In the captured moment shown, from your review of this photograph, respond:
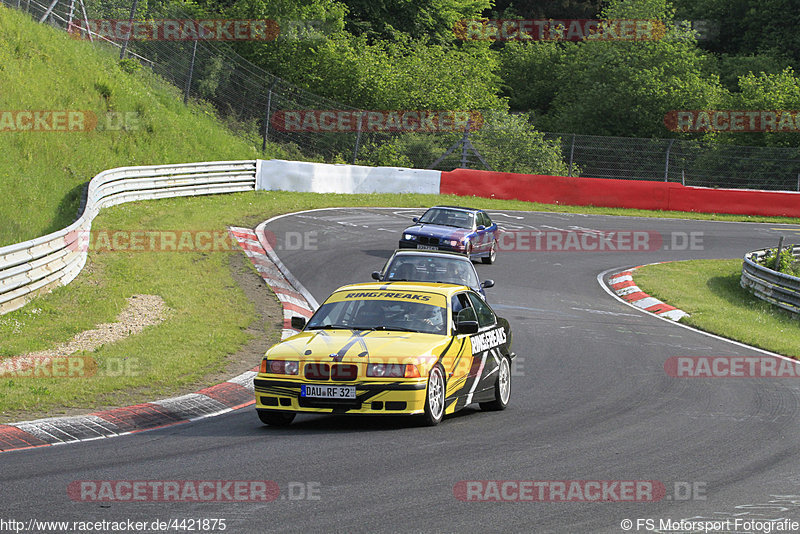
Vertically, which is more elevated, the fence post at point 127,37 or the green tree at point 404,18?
the green tree at point 404,18

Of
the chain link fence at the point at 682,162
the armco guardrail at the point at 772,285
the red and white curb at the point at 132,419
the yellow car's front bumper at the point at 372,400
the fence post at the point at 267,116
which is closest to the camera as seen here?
the red and white curb at the point at 132,419

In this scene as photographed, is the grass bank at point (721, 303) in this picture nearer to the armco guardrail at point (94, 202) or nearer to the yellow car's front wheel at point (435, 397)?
the yellow car's front wheel at point (435, 397)

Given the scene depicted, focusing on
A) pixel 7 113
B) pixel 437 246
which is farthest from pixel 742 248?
pixel 7 113

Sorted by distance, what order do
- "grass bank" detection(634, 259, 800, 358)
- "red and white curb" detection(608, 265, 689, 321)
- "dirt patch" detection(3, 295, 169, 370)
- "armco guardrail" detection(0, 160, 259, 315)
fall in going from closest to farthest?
"dirt patch" detection(3, 295, 169, 370), "armco guardrail" detection(0, 160, 259, 315), "grass bank" detection(634, 259, 800, 358), "red and white curb" detection(608, 265, 689, 321)

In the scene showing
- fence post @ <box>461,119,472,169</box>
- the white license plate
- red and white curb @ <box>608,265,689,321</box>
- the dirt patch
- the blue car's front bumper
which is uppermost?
fence post @ <box>461,119,472,169</box>

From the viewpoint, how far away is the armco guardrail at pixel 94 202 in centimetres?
1329

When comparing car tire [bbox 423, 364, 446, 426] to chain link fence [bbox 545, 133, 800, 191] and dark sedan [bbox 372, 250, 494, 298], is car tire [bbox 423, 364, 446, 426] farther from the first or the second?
chain link fence [bbox 545, 133, 800, 191]

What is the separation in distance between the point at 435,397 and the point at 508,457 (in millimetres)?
1323

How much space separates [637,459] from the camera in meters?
7.95

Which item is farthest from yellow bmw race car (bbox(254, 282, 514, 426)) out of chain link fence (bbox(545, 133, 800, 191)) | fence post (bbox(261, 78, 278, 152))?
chain link fence (bbox(545, 133, 800, 191))

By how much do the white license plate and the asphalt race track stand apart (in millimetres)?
343

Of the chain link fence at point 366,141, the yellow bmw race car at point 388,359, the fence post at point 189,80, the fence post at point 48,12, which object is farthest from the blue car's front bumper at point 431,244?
the fence post at point 48,12

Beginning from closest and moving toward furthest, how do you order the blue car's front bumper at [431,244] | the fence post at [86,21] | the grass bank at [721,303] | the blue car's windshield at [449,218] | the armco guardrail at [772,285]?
the grass bank at [721,303], the armco guardrail at [772,285], the blue car's front bumper at [431,244], the blue car's windshield at [449,218], the fence post at [86,21]

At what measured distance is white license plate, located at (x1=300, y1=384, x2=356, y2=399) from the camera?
8539mm
